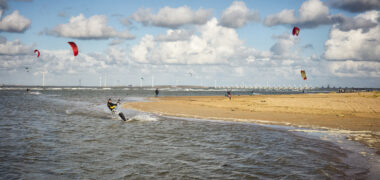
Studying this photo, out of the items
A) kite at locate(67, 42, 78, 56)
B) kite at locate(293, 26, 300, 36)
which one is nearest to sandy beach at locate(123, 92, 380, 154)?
kite at locate(293, 26, 300, 36)

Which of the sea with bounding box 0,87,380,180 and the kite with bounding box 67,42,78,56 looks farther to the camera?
the kite with bounding box 67,42,78,56

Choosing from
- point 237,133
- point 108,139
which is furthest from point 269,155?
point 108,139

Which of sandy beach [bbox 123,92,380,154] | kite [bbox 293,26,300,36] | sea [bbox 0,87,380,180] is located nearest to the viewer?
sea [bbox 0,87,380,180]

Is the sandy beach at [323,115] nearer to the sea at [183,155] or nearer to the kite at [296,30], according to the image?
the sea at [183,155]

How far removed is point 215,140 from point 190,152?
9.51ft

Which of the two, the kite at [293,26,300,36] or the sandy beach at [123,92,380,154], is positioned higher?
the kite at [293,26,300,36]

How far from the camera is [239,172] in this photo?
328 inches

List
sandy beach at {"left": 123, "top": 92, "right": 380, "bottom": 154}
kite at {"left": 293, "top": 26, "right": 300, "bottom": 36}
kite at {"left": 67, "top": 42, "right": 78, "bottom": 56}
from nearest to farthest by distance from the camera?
sandy beach at {"left": 123, "top": 92, "right": 380, "bottom": 154}, kite at {"left": 67, "top": 42, "right": 78, "bottom": 56}, kite at {"left": 293, "top": 26, "right": 300, "bottom": 36}

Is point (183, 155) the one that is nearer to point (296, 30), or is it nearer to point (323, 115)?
point (323, 115)

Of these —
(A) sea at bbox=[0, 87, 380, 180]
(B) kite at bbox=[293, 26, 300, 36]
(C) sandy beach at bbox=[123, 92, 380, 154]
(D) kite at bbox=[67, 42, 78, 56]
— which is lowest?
(A) sea at bbox=[0, 87, 380, 180]

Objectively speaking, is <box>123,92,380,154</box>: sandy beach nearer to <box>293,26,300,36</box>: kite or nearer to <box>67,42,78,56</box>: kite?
<box>293,26,300,36</box>: kite

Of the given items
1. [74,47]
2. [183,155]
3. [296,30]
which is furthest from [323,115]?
[74,47]

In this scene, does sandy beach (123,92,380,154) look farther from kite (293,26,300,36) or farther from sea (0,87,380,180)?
kite (293,26,300,36)

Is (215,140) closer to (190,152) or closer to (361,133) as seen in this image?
(190,152)
